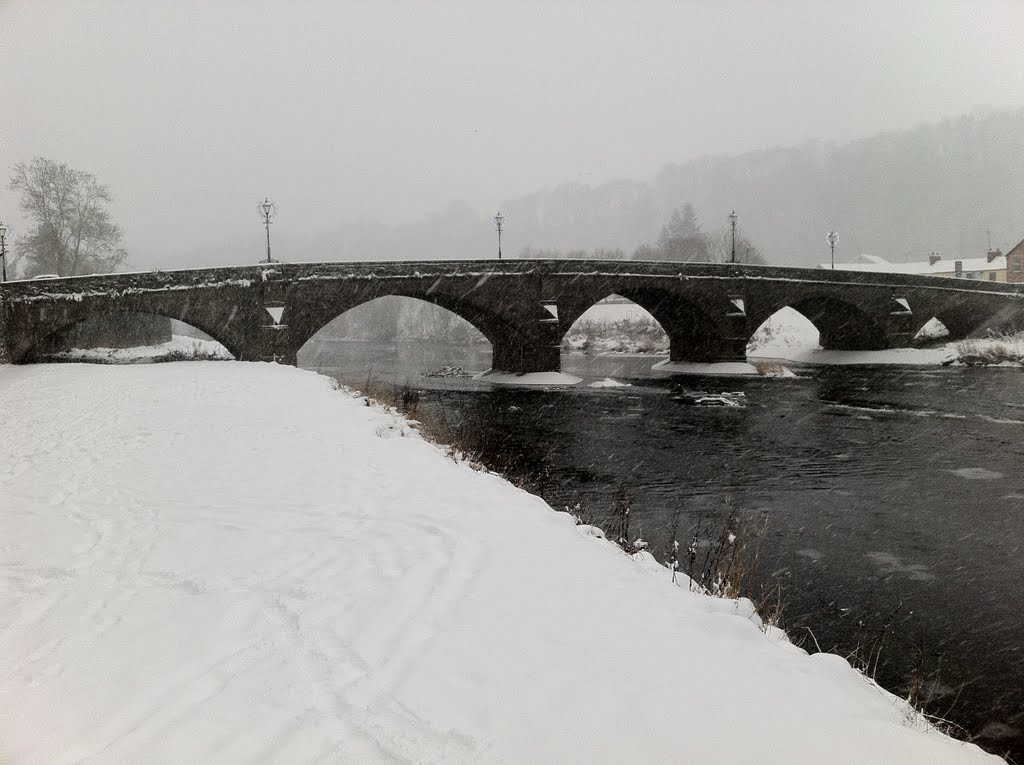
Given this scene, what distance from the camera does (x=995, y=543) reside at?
9.25 m

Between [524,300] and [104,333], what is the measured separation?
20.0 meters

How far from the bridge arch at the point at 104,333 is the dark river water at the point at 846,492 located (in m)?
12.8

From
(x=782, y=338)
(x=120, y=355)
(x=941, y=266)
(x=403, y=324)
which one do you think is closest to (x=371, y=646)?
(x=120, y=355)

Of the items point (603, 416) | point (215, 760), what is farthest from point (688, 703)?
point (603, 416)

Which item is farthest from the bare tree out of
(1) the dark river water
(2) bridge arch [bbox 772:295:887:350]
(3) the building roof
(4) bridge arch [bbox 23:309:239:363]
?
(3) the building roof

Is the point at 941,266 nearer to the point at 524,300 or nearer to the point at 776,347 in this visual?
the point at 776,347

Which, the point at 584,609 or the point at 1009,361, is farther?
the point at 1009,361

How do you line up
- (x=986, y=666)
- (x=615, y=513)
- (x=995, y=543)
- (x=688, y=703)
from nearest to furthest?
(x=688, y=703)
(x=986, y=666)
(x=995, y=543)
(x=615, y=513)

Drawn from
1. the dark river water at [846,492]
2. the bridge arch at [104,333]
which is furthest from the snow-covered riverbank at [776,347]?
the bridge arch at [104,333]

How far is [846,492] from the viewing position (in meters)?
11.9

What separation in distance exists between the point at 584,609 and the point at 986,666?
4.49 m

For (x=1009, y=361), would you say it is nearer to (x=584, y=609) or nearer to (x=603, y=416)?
(x=603, y=416)

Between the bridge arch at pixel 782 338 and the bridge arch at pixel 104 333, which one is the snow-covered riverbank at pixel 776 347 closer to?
the bridge arch at pixel 782 338

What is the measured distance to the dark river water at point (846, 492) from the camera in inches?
253
